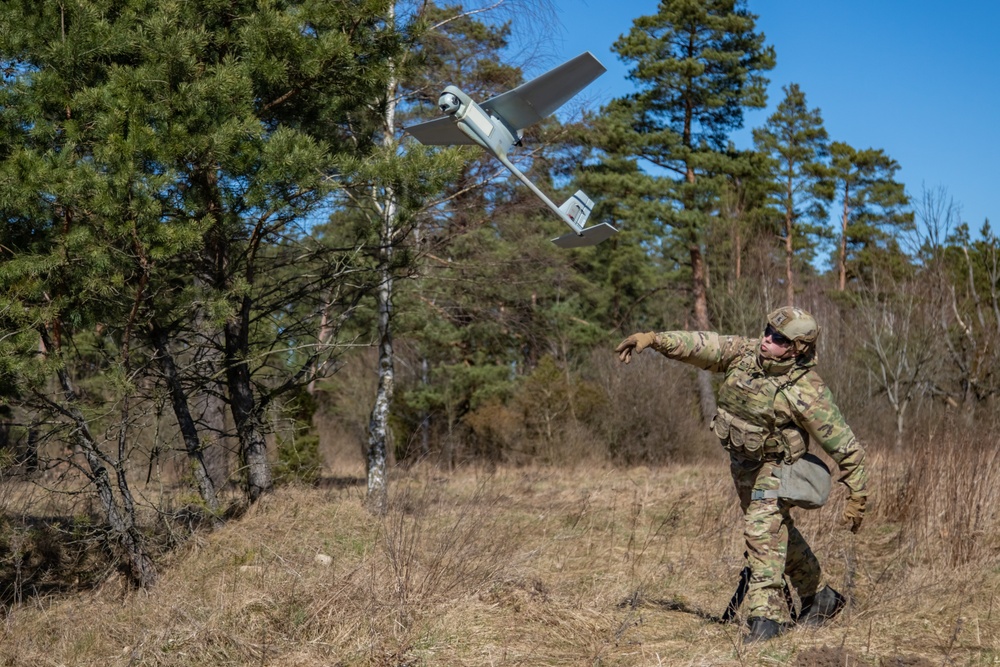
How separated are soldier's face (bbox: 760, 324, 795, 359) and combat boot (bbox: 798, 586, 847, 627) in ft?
4.67

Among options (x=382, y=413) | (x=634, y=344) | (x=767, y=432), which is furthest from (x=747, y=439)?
(x=382, y=413)

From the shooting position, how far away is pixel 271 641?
4645mm

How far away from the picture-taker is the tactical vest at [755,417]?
502 cm

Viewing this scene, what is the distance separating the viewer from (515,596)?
5332 millimetres

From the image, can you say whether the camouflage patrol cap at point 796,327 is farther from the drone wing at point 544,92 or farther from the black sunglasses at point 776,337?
the drone wing at point 544,92

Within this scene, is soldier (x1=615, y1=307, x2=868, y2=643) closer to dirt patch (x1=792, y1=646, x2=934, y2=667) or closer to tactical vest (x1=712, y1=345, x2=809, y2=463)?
tactical vest (x1=712, y1=345, x2=809, y2=463)

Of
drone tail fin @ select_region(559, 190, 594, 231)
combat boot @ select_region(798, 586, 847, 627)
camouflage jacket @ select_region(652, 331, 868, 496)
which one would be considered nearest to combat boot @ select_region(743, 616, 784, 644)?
combat boot @ select_region(798, 586, 847, 627)

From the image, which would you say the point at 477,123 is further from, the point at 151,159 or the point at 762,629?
the point at 762,629

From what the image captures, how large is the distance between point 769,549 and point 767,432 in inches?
24.2

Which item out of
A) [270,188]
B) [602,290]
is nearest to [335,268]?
[270,188]

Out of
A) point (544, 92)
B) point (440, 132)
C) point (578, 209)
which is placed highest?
point (544, 92)

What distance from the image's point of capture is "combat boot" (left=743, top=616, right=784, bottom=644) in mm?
4832

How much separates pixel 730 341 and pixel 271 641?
2869 mm

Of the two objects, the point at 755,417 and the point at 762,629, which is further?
the point at 755,417
